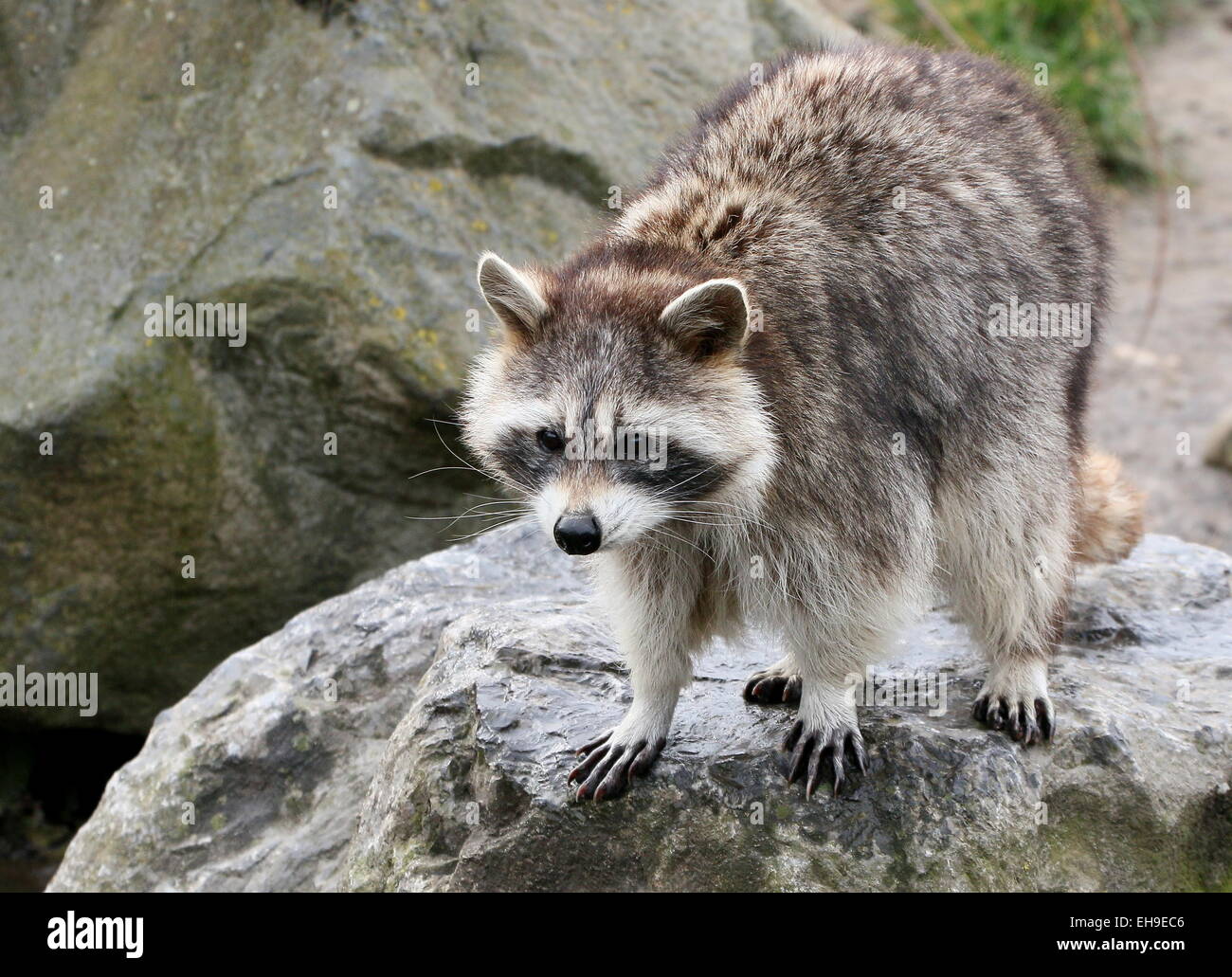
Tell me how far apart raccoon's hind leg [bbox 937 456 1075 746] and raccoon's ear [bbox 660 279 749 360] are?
118 cm

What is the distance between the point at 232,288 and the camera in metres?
7.64

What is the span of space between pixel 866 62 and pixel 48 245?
493 centimetres

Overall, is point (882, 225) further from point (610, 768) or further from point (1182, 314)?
point (1182, 314)

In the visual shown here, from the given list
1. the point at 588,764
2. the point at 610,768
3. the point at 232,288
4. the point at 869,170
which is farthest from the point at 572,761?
the point at 232,288

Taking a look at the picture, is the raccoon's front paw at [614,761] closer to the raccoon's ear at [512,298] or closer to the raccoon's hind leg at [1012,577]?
the raccoon's hind leg at [1012,577]

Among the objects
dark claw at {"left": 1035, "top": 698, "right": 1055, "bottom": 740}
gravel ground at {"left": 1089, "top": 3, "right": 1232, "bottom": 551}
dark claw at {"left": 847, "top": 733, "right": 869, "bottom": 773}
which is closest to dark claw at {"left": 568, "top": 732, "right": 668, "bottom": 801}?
dark claw at {"left": 847, "top": 733, "right": 869, "bottom": 773}

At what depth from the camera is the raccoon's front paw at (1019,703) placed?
496cm

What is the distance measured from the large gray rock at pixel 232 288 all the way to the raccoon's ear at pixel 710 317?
3.51m

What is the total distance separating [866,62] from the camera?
5219 mm

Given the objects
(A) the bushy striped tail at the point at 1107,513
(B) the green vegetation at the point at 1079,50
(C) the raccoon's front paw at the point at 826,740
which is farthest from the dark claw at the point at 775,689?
(B) the green vegetation at the point at 1079,50

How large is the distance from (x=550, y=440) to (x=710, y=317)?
2.03 feet

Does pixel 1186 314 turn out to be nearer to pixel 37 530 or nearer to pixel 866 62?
pixel 866 62

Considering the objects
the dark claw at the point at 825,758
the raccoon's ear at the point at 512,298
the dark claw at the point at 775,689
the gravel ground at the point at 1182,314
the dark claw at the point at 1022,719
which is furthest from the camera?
the gravel ground at the point at 1182,314
